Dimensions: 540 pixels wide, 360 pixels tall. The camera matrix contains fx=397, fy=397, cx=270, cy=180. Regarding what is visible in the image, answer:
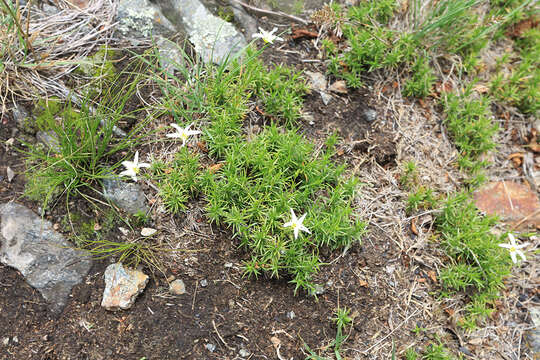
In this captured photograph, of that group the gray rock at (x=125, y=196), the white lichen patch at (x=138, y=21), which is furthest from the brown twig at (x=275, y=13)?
the gray rock at (x=125, y=196)

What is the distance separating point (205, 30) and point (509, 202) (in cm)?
322

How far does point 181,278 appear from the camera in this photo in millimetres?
2793

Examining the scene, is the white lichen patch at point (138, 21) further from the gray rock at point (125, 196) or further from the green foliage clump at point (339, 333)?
the green foliage clump at point (339, 333)

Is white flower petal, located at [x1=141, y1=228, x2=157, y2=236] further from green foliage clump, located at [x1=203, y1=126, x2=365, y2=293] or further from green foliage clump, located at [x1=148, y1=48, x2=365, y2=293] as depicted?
green foliage clump, located at [x1=203, y1=126, x2=365, y2=293]

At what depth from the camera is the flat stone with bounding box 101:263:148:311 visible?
8.66 ft

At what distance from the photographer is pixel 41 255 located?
2.74 m

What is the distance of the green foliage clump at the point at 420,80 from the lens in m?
3.69

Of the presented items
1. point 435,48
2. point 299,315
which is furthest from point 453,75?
point 299,315

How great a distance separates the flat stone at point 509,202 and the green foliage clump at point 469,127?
25 cm

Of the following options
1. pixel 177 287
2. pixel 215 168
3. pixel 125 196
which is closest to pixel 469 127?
pixel 215 168

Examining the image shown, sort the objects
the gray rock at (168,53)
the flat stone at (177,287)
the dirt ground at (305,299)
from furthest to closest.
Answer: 1. the gray rock at (168,53)
2. the flat stone at (177,287)
3. the dirt ground at (305,299)

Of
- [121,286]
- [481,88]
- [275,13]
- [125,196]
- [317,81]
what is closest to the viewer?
[121,286]

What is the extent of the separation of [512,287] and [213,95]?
3.01m

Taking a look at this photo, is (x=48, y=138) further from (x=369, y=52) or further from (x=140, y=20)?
(x=369, y=52)
